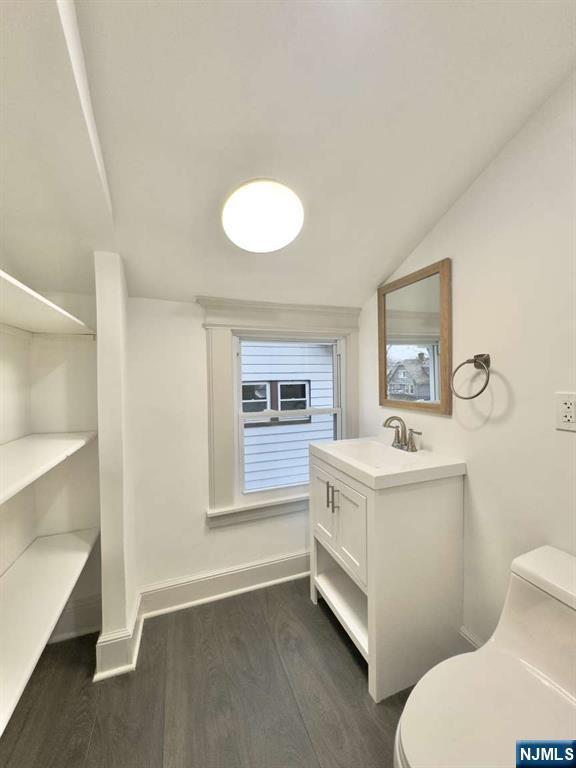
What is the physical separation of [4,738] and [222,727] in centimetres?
81

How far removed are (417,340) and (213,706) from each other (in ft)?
6.23

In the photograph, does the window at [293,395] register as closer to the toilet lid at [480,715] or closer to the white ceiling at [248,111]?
the white ceiling at [248,111]

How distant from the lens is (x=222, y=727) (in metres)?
1.13

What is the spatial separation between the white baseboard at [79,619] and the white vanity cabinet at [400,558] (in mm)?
1264

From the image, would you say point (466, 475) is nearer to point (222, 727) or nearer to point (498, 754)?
point (498, 754)

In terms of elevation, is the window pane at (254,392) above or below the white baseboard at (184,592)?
above

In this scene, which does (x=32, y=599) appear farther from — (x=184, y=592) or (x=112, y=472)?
(x=184, y=592)

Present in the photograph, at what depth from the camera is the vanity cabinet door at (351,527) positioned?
1.28 metres

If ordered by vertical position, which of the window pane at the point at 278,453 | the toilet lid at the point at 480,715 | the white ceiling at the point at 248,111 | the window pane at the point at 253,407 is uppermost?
the white ceiling at the point at 248,111

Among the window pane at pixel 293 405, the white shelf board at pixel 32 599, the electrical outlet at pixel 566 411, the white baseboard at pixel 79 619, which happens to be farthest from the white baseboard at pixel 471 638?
the white baseboard at pixel 79 619

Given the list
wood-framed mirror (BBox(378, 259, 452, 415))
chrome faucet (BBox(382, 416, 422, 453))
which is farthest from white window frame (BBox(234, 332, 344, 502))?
chrome faucet (BBox(382, 416, 422, 453))

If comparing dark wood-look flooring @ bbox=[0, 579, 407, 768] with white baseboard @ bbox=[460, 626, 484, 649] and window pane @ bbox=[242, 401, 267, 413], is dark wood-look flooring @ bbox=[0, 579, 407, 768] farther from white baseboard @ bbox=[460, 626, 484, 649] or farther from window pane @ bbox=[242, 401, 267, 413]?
window pane @ bbox=[242, 401, 267, 413]

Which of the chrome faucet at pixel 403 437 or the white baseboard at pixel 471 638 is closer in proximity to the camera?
the white baseboard at pixel 471 638

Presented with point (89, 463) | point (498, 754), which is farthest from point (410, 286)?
point (89, 463)
